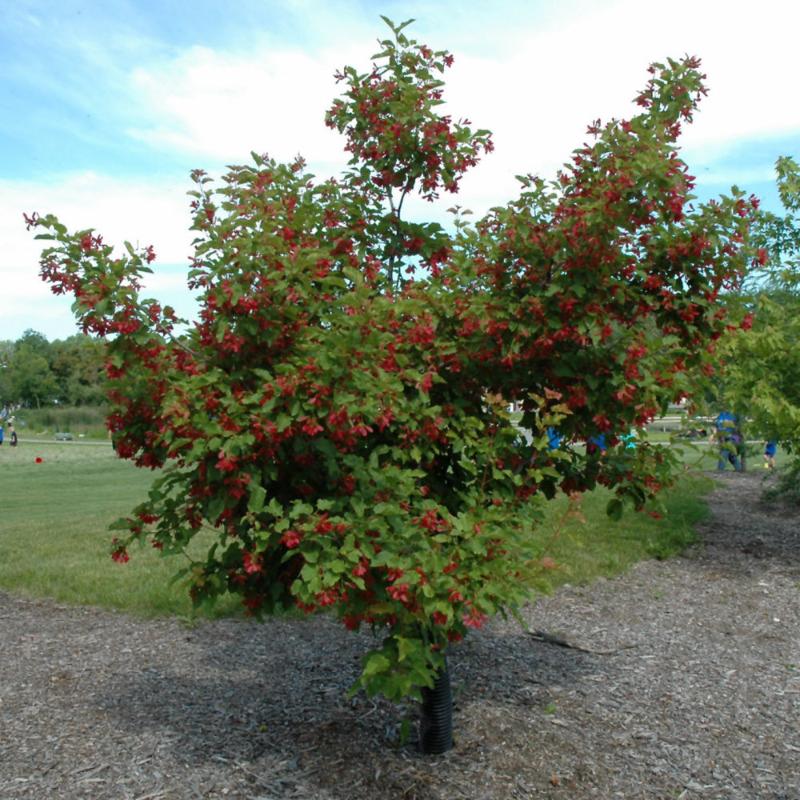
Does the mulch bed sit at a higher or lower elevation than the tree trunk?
lower

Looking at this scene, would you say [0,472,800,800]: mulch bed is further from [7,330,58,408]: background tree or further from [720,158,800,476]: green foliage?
[7,330,58,408]: background tree

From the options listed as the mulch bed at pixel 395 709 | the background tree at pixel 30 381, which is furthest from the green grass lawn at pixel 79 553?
the background tree at pixel 30 381

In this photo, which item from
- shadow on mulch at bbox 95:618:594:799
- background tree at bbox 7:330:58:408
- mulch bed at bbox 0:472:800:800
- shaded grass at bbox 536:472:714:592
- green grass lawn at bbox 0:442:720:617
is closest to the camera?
mulch bed at bbox 0:472:800:800

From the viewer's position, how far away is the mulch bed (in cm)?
391

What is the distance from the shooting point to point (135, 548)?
30.2ft

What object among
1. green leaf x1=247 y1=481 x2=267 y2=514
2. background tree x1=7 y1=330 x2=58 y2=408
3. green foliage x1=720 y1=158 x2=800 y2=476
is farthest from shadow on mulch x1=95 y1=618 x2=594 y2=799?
background tree x1=7 y1=330 x2=58 y2=408

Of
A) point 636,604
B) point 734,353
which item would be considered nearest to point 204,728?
point 636,604

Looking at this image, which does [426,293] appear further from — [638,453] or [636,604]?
[636,604]

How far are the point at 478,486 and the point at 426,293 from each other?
843mm

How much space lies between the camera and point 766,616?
6828mm

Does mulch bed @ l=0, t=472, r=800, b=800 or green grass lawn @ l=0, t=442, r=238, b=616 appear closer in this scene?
mulch bed @ l=0, t=472, r=800, b=800

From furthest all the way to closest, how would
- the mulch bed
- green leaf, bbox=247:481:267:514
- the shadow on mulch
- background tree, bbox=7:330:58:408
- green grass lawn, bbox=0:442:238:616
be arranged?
background tree, bbox=7:330:58:408 < green grass lawn, bbox=0:442:238:616 < the shadow on mulch < the mulch bed < green leaf, bbox=247:481:267:514

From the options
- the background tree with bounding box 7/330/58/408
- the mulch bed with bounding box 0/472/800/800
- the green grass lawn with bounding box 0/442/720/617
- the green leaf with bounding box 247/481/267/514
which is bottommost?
the mulch bed with bounding box 0/472/800/800

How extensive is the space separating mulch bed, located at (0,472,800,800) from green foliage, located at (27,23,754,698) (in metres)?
0.91
